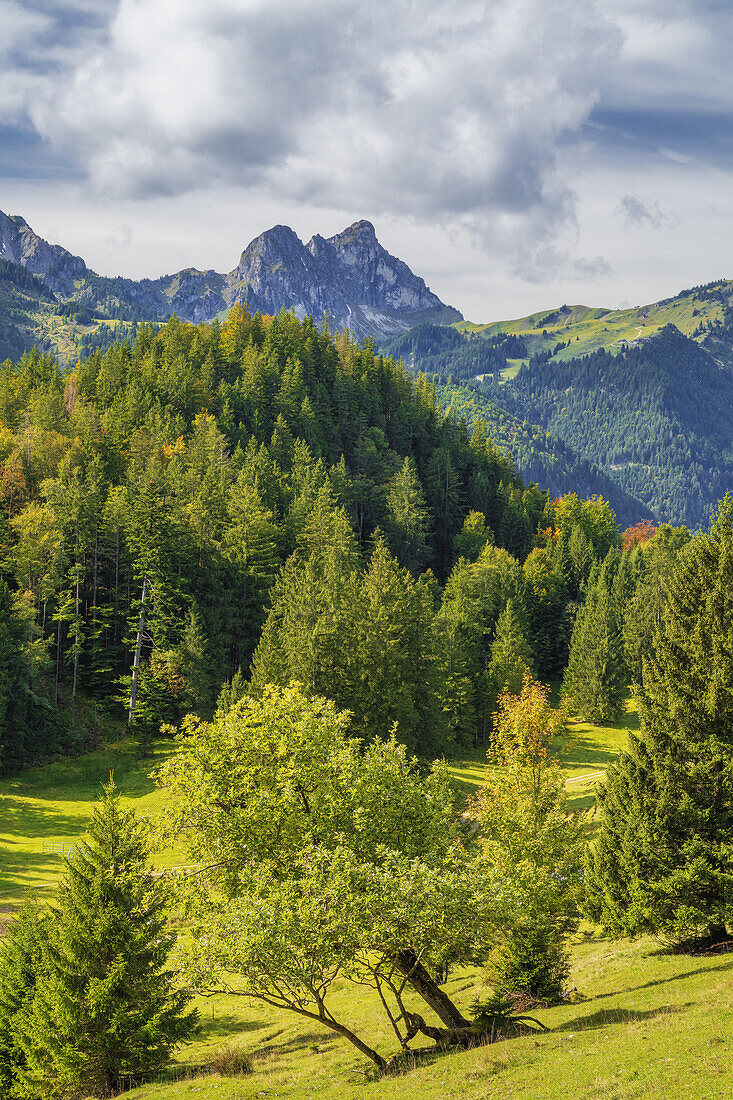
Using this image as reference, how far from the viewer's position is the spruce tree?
2788 centimetres

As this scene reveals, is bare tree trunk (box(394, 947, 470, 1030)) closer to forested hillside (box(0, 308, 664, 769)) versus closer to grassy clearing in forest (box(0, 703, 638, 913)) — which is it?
grassy clearing in forest (box(0, 703, 638, 913))

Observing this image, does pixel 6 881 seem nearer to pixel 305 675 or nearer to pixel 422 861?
pixel 305 675

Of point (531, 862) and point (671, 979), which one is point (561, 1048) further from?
point (531, 862)

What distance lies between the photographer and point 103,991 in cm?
2353

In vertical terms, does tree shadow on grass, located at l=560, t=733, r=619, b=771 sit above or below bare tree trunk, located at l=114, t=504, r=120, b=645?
below

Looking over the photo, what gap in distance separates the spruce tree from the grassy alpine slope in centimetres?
203

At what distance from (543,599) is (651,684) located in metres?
92.4

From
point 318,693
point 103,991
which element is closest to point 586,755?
point 318,693

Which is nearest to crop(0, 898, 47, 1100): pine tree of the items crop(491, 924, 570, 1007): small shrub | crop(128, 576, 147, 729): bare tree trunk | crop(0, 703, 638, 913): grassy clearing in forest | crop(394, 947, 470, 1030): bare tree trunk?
crop(394, 947, 470, 1030): bare tree trunk

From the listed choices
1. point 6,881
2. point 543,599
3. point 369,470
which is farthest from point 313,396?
point 6,881

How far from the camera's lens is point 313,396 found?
14312cm

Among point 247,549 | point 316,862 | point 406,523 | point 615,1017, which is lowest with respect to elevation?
point 615,1017

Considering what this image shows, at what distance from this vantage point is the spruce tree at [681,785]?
1097 inches

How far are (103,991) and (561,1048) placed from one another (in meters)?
14.1
